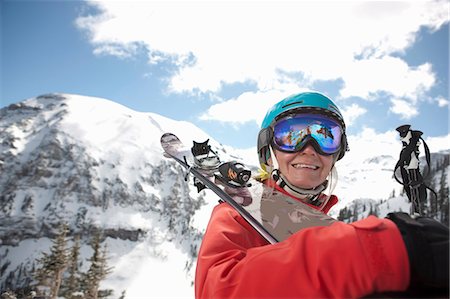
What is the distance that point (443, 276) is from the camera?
134cm

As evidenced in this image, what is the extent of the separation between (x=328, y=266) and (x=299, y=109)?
94.5 inches

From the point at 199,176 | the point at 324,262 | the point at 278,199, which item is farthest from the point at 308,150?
the point at 324,262

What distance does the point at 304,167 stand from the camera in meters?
3.50

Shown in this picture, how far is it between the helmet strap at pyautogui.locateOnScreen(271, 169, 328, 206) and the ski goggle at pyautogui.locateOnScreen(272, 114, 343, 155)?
0.31 meters

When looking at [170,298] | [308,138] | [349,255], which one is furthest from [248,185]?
[170,298]

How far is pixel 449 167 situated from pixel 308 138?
20329cm

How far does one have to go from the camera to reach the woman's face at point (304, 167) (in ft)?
11.3

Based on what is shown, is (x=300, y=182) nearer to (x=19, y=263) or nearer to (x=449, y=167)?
(x=449, y=167)

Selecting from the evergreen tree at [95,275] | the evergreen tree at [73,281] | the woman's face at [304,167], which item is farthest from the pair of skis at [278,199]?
the evergreen tree at [73,281]

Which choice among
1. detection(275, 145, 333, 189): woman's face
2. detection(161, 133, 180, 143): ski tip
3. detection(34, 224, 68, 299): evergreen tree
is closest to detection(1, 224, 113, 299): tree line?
detection(34, 224, 68, 299): evergreen tree

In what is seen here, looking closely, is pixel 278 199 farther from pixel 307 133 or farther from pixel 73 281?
pixel 73 281

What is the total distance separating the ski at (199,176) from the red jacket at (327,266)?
763 millimetres

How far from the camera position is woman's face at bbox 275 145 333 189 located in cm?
344

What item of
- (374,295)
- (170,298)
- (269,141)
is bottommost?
(170,298)
